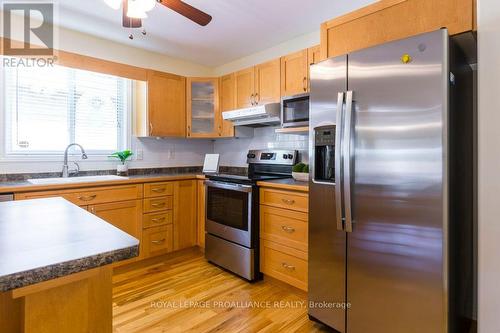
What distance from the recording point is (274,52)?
10.5 ft

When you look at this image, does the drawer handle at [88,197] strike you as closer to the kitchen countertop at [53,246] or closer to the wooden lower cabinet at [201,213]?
the wooden lower cabinet at [201,213]

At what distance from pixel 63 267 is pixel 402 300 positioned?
60.5 inches

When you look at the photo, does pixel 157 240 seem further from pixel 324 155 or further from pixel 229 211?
pixel 324 155

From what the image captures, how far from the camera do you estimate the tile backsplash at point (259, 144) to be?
9.59ft

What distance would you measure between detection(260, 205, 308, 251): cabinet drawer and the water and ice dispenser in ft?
1.41

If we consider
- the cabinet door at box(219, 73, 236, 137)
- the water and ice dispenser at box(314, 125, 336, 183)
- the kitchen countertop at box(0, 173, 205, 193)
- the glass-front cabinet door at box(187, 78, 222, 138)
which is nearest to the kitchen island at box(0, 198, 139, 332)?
the water and ice dispenser at box(314, 125, 336, 183)

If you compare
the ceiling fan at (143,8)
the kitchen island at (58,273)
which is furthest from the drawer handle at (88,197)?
the kitchen island at (58,273)

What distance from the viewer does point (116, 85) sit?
3.28 m

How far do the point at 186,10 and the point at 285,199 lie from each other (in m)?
1.52

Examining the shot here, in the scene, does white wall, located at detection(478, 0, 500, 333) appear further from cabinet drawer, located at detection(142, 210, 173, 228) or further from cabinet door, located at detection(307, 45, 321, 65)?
cabinet drawer, located at detection(142, 210, 173, 228)

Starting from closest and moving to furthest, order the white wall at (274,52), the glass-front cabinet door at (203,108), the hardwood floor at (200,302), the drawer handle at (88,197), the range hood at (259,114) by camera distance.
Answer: the hardwood floor at (200,302)
the drawer handle at (88,197)
the range hood at (259,114)
the white wall at (274,52)
the glass-front cabinet door at (203,108)

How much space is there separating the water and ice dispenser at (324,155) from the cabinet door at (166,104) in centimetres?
204

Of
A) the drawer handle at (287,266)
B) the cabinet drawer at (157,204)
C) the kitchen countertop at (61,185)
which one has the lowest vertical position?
the drawer handle at (287,266)

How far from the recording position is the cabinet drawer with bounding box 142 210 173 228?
112 inches
